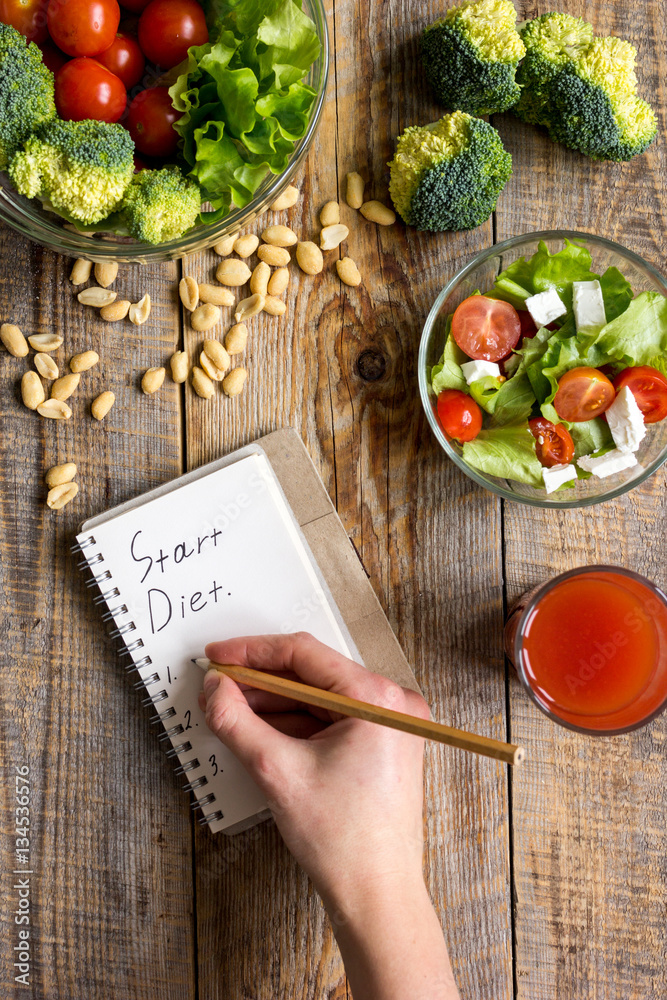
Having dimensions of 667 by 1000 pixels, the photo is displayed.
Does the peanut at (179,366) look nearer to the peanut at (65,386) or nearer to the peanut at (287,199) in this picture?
the peanut at (65,386)

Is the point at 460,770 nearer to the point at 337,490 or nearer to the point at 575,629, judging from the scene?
the point at 575,629

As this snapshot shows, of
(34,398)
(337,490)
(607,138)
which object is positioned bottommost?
(337,490)

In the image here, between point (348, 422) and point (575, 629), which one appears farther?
point (348, 422)

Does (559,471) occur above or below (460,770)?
above

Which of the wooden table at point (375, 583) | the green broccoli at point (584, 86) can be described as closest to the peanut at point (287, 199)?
the wooden table at point (375, 583)

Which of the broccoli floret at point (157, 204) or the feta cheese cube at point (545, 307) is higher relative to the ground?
the broccoli floret at point (157, 204)

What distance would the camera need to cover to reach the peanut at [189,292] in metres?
1.06

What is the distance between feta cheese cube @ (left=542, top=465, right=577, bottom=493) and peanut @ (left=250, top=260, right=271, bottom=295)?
1.57ft

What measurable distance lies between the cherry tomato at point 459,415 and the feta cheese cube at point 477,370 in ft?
0.09

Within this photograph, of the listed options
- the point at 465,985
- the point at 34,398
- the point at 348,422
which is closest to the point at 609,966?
the point at 465,985

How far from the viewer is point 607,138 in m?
1.02

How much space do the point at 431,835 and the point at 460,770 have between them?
0.10m

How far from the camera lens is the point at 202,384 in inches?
41.9

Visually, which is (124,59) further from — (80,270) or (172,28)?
(80,270)
